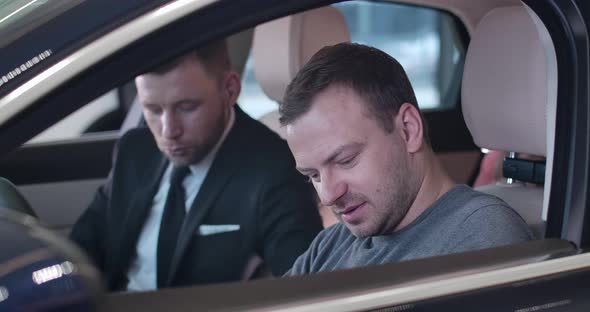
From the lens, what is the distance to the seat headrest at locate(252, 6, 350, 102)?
243cm

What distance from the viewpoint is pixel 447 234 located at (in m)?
1.62

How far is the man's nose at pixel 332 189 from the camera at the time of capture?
66.3 inches

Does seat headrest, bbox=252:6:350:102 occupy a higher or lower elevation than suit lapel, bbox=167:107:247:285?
higher

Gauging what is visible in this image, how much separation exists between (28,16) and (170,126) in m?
1.61

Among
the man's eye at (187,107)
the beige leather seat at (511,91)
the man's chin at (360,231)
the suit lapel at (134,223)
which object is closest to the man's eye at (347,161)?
the man's chin at (360,231)

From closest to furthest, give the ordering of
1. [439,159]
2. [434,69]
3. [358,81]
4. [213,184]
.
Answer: [358,81] → [439,159] → [213,184] → [434,69]

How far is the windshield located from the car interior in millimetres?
135

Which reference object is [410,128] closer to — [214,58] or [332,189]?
[332,189]

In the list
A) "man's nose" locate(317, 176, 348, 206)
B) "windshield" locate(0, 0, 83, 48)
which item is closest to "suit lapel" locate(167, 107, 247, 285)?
"man's nose" locate(317, 176, 348, 206)

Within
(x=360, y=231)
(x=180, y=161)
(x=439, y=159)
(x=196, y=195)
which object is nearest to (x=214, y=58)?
(x=180, y=161)

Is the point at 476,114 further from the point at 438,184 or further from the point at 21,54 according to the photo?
the point at 21,54

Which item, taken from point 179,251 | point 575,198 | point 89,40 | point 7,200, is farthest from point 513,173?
point 89,40

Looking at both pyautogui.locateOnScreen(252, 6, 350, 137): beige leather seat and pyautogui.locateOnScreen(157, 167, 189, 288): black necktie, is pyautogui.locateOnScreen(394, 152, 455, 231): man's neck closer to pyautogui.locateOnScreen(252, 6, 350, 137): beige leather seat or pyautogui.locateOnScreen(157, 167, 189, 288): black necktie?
pyautogui.locateOnScreen(252, 6, 350, 137): beige leather seat

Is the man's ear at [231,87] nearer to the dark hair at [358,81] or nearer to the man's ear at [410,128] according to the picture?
the dark hair at [358,81]
